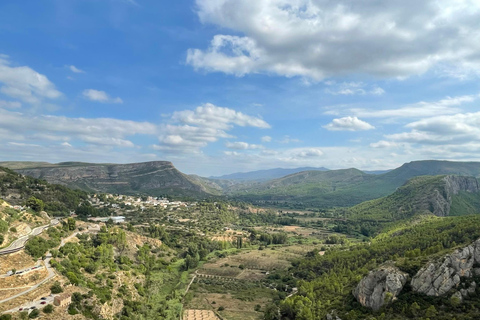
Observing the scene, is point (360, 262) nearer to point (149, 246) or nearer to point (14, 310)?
point (149, 246)

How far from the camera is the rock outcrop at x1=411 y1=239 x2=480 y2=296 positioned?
177 feet

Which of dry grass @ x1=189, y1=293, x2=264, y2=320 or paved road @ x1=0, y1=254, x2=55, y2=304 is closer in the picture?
paved road @ x1=0, y1=254, x2=55, y2=304

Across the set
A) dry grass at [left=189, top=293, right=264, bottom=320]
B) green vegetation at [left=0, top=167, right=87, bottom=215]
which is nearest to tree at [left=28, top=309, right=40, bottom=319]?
dry grass at [left=189, top=293, right=264, bottom=320]

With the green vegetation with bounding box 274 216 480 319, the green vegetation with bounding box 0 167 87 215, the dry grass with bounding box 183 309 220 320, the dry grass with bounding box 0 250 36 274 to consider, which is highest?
the green vegetation with bounding box 0 167 87 215

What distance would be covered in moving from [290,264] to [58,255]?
297ft

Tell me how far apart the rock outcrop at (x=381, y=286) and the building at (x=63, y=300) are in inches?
2335

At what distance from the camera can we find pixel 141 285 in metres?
85.6

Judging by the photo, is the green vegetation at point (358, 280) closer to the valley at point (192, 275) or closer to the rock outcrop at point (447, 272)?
the valley at point (192, 275)

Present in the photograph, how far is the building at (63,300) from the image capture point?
52.5 metres

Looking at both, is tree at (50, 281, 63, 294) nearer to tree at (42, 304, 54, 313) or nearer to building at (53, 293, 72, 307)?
building at (53, 293, 72, 307)

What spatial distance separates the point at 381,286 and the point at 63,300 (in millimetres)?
61989

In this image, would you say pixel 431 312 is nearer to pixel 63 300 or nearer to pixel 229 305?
pixel 229 305

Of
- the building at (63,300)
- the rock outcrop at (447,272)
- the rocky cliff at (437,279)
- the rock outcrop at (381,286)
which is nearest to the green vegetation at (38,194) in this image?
the building at (63,300)

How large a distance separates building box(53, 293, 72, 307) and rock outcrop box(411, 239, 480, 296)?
67.2m
